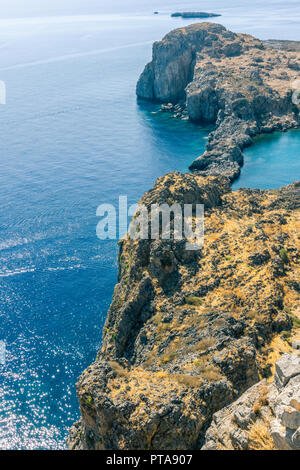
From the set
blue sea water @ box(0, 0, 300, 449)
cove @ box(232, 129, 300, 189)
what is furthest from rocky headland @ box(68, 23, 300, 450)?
cove @ box(232, 129, 300, 189)

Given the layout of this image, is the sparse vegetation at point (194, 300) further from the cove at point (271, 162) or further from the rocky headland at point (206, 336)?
the cove at point (271, 162)

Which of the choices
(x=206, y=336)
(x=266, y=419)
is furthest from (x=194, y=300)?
(x=266, y=419)

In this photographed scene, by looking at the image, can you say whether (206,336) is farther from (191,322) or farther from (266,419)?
(266,419)

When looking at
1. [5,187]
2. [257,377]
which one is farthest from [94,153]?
[257,377]

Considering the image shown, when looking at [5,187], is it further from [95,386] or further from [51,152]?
[95,386]

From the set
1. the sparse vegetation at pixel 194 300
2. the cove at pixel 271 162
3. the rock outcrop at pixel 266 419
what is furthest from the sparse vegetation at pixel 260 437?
the cove at pixel 271 162

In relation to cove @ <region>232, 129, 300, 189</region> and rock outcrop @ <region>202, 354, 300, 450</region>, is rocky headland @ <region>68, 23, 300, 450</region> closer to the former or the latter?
rock outcrop @ <region>202, 354, 300, 450</region>
